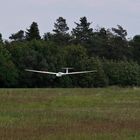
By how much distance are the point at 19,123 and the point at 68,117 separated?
380 cm

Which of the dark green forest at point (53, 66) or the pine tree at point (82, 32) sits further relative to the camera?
Answer: the pine tree at point (82, 32)

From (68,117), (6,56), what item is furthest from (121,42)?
(68,117)

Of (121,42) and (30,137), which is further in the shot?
(121,42)

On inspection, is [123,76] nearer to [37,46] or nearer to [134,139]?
[37,46]

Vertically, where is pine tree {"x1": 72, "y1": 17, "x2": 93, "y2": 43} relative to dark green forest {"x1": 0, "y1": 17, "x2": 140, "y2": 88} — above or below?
above

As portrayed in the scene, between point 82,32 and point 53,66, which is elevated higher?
point 82,32

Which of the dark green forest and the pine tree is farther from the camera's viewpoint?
the pine tree

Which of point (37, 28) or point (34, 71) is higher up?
point (37, 28)

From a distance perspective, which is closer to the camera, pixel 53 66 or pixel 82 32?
pixel 53 66

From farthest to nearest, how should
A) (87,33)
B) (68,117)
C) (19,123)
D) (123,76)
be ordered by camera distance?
(87,33), (123,76), (68,117), (19,123)

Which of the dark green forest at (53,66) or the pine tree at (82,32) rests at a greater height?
the pine tree at (82,32)

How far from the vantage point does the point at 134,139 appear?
60.0 feet

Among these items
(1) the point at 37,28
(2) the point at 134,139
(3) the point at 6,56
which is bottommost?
(2) the point at 134,139

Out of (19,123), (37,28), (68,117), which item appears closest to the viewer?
(19,123)
